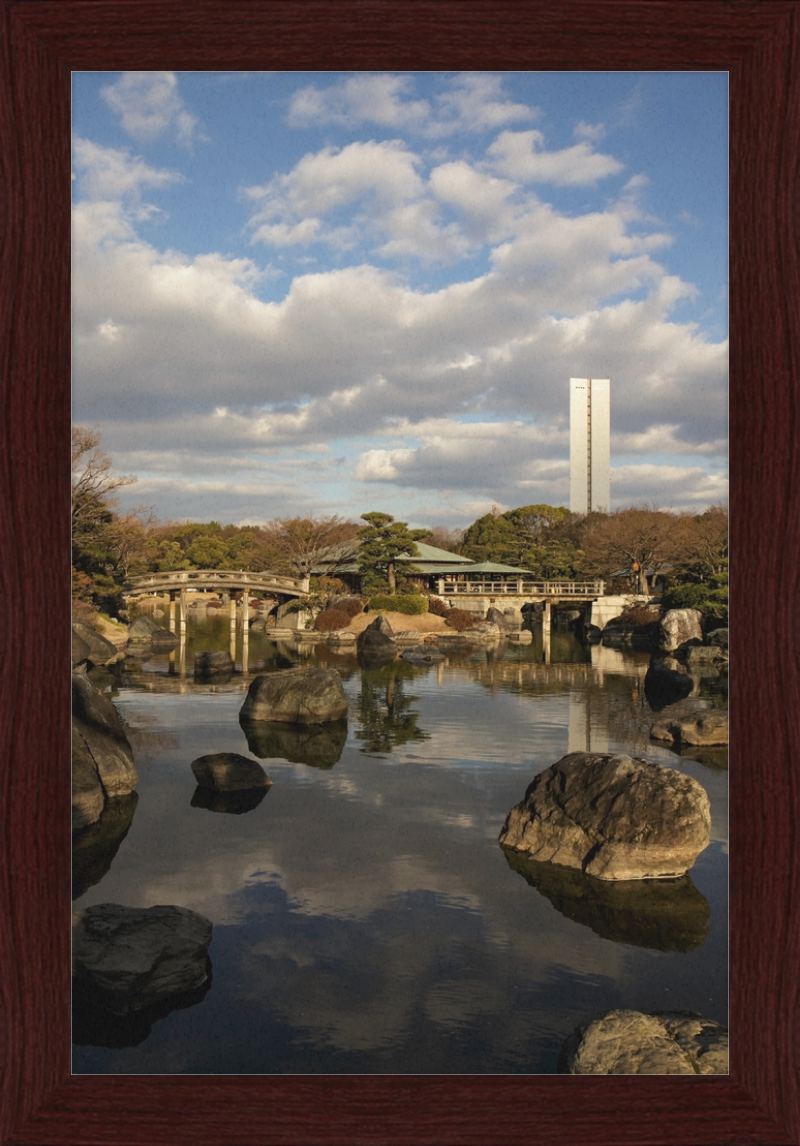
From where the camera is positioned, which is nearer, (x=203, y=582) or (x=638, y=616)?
(x=203, y=582)

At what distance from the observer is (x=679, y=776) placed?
453 centimetres

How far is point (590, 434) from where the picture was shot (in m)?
4.64

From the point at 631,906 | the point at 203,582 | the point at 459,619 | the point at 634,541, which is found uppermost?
the point at 634,541

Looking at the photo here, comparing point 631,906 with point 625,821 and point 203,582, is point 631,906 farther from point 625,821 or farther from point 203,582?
point 203,582

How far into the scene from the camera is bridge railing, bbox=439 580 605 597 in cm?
1411

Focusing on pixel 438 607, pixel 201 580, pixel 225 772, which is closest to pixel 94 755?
pixel 225 772

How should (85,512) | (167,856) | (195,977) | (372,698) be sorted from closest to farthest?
(195,977), (167,856), (85,512), (372,698)

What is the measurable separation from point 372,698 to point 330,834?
195 inches

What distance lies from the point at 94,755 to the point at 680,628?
32.6ft

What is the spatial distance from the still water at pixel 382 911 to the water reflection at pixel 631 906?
12mm

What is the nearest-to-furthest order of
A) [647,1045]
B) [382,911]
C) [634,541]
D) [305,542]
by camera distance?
1. [647,1045]
2. [382,911]
3. [634,541]
4. [305,542]

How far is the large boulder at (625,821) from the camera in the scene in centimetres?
444
